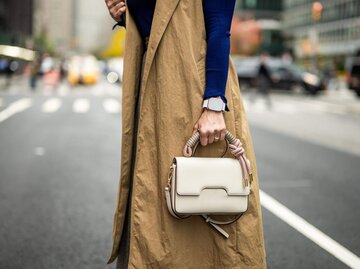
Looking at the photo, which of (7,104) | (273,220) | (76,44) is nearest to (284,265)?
(273,220)

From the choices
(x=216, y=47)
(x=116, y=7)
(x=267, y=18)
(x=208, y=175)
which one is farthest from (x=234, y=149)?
(x=267, y=18)

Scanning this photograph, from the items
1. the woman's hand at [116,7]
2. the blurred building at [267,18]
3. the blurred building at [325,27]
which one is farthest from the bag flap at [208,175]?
the blurred building at [267,18]

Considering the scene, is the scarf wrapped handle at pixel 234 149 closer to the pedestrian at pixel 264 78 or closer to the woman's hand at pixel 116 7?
the woman's hand at pixel 116 7

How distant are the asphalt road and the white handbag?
1544 millimetres

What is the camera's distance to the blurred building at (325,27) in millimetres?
64562

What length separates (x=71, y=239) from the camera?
3697 millimetres

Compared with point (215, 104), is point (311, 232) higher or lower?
lower

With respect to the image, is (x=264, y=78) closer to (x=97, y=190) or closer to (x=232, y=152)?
(x=97, y=190)

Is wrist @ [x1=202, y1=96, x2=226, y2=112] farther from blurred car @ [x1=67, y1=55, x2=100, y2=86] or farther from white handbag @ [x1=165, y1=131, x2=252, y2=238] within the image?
blurred car @ [x1=67, y1=55, x2=100, y2=86]

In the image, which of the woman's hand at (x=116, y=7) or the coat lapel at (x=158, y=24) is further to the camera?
the woman's hand at (x=116, y=7)

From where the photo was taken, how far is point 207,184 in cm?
176

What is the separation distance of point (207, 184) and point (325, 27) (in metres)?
75.3

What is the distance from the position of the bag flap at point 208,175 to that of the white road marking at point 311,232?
1.76 metres

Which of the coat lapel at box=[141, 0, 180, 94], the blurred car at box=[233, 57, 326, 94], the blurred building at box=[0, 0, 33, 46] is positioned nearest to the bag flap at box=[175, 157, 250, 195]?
the coat lapel at box=[141, 0, 180, 94]
